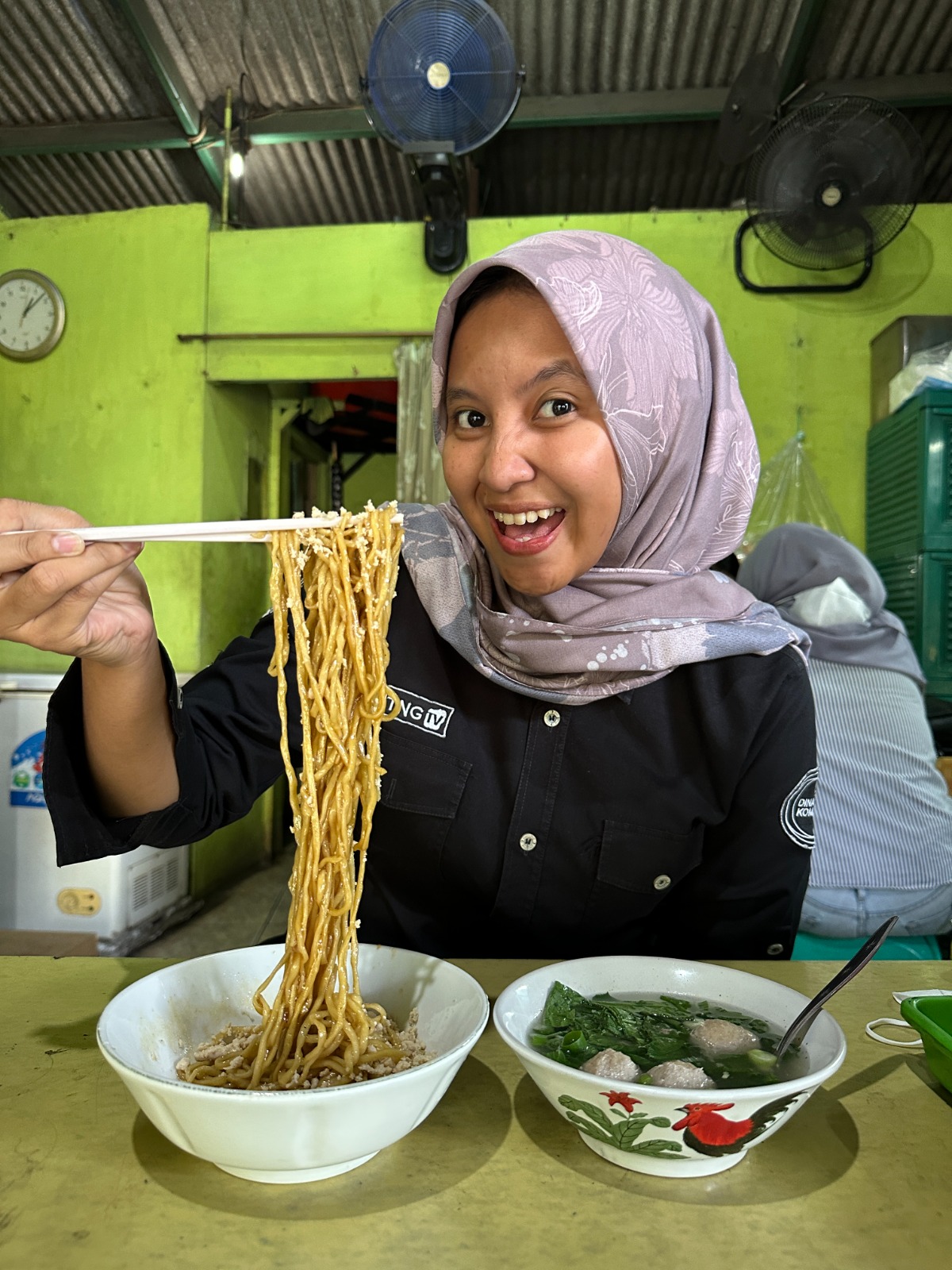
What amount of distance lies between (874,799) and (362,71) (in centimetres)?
415

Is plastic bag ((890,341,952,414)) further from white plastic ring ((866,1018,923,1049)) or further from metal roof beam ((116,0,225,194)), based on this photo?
metal roof beam ((116,0,225,194))

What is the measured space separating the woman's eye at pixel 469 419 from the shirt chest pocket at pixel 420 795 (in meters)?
0.50

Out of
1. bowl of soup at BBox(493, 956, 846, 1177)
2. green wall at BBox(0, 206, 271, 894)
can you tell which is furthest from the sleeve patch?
green wall at BBox(0, 206, 271, 894)

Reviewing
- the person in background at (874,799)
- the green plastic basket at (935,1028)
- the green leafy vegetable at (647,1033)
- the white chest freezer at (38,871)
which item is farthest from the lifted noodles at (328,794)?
the white chest freezer at (38,871)

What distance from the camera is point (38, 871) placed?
3975 mm

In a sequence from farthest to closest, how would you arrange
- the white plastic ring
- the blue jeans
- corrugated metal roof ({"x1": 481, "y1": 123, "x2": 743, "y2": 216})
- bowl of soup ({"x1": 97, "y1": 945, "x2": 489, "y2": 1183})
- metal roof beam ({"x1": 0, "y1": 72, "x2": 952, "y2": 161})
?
corrugated metal roof ({"x1": 481, "y1": 123, "x2": 743, "y2": 216}) < metal roof beam ({"x1": 0, "y1": 72, "x2": 952, "y2": 161}) < the blue jeans < the white plastic ring < bowl of soup ({"x1": 97, "y1": 945, "x2": 489, "y2": 1183})

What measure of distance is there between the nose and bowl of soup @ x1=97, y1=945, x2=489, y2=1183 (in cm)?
59

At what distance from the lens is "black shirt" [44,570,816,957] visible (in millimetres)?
1384

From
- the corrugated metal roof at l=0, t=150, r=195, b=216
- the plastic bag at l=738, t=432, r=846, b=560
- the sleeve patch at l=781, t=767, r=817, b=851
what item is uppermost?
the corrugated metal roof at l=0, t=150, r=195, b=216

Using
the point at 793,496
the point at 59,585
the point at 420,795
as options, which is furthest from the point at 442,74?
the point at 59,585

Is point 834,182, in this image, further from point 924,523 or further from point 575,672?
point 575,672

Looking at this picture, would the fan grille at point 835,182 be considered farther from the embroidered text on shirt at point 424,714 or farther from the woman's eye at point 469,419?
the embroidered text on shirt at point 424,714

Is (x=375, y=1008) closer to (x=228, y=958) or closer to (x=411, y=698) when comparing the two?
(x=228, y=958)

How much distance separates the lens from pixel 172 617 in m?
4.70
